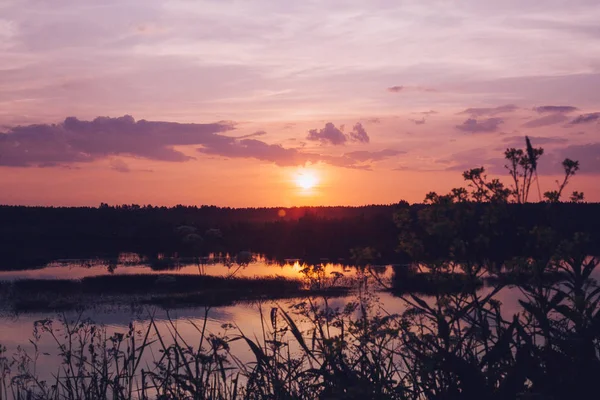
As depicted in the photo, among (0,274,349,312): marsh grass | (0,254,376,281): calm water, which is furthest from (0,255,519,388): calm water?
(0,274,349,312): marsh grass

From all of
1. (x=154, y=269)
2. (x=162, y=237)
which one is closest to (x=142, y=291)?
(x=154, y=269)

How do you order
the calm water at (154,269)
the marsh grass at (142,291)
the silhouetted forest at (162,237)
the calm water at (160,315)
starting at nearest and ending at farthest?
1. the calm water at (160,315)
2. the marsh grass at (142,291)
3. the calm water at (154,269)
4. the silhouetted forest at (162,237)

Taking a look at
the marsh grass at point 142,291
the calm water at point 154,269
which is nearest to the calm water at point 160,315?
the calm water at point 154,269

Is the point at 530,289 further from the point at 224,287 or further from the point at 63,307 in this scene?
the point at 224,287

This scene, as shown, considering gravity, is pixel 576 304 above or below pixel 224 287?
above

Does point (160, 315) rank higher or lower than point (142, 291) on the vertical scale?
lower

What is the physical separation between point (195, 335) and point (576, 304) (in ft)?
58.8

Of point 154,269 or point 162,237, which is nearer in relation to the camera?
point 154,269

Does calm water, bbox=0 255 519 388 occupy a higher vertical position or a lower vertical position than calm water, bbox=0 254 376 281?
lower

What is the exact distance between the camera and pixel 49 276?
3822 cm

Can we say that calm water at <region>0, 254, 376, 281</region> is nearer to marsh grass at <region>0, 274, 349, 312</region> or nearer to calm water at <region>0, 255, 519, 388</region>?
calm water at <region>0, 255, 519, 388</region>

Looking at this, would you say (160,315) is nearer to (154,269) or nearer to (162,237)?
(154,269)

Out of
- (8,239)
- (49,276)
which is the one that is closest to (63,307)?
(49,276)

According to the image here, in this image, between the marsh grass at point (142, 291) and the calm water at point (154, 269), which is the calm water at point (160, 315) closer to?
the calm water at point (154, 269)
